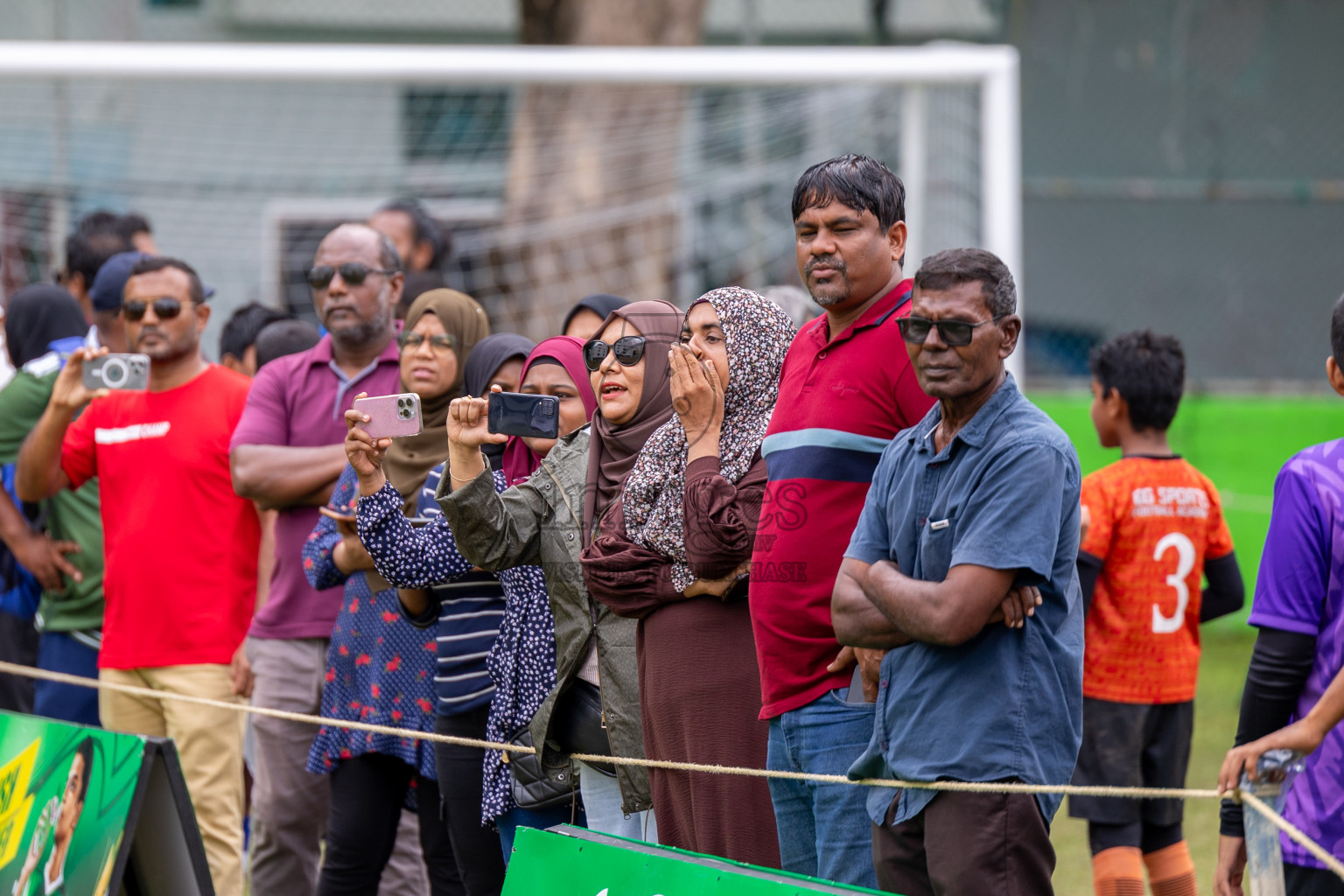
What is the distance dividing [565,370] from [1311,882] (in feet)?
7.06

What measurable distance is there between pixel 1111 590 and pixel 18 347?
13.4ft

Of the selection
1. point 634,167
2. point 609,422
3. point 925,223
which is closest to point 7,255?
point 634,167

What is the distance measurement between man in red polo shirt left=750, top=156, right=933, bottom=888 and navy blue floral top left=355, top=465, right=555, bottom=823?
29.2 inches

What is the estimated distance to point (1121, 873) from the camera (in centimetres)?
446

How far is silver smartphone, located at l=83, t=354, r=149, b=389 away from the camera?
447 centimetres

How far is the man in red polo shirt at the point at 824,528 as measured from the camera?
2.96 meters

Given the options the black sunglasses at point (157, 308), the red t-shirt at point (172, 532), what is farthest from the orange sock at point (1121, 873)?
the black sunglasses at point (157, 308)

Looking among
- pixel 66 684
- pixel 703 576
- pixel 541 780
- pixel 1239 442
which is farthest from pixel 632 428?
pixel 1239 442

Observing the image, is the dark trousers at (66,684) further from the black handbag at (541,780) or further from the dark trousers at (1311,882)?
the dark trousers at (1311,882)

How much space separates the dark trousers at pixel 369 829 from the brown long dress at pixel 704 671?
1016 mm

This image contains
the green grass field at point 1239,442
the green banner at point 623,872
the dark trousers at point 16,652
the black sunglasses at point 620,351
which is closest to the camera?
the green banner at point 623,872

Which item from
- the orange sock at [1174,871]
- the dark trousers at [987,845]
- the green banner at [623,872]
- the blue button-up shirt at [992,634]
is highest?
the blue button-up shirt at [992,634]

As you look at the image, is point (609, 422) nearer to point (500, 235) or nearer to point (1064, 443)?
point (1064, 443)

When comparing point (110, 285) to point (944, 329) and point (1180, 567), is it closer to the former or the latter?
point (944, 329)
